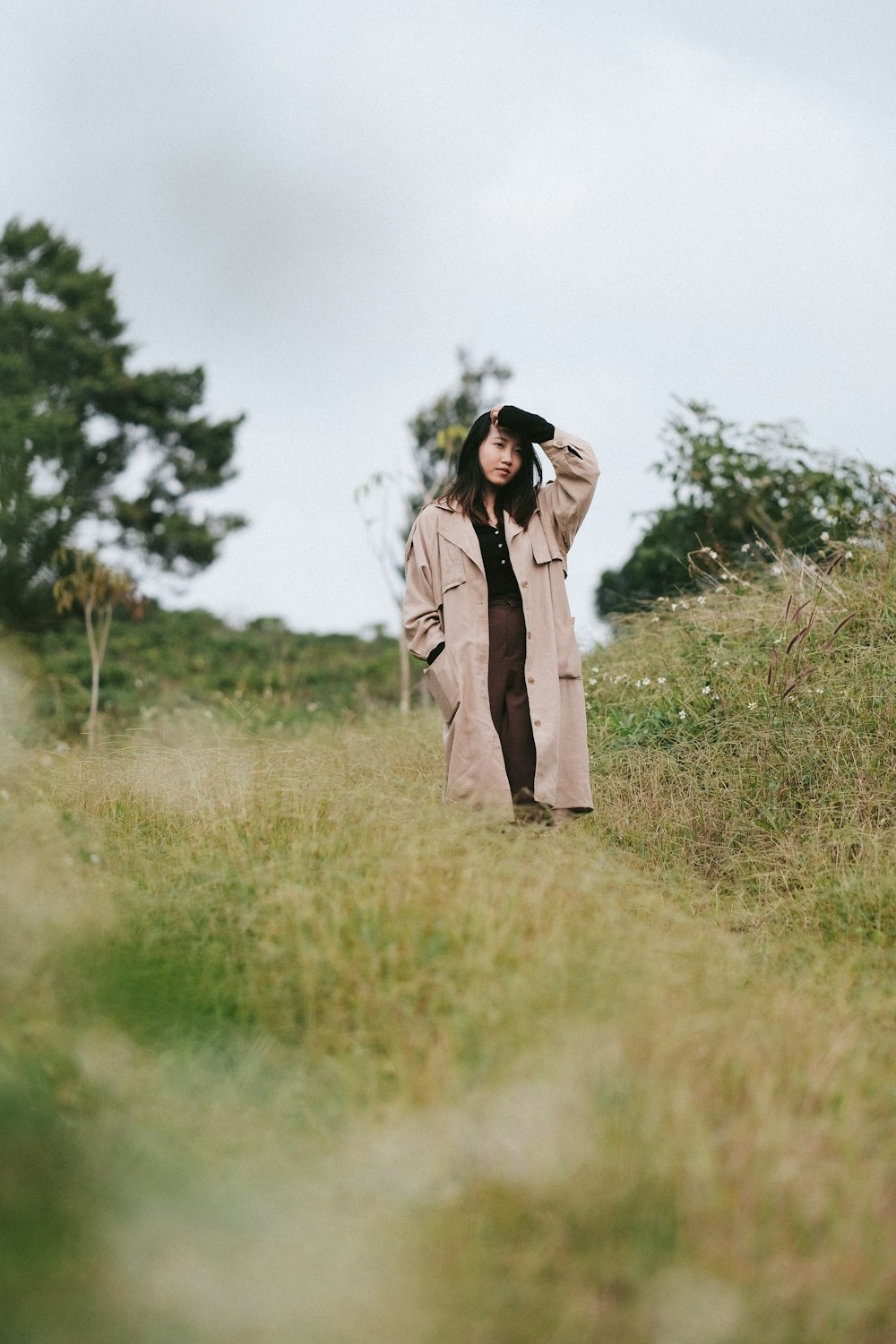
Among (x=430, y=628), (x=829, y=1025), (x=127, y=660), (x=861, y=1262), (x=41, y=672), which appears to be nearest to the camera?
(x=861, y=1262)

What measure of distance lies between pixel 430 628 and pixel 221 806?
1.03 metres

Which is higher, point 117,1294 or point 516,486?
point 516,486

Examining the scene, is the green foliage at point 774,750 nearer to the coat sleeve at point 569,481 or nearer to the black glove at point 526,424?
the coat sleeve at point 569,481

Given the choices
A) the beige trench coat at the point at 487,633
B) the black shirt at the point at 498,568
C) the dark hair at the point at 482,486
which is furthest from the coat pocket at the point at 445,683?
the dark hair at the point at 482,486

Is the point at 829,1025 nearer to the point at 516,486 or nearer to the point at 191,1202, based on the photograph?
the point at 191,1202

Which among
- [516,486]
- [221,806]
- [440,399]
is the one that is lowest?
[221,806]

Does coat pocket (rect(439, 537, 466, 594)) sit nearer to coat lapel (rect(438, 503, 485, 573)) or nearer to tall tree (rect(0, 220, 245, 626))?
coat lapel (rect(438, 503, 485, 573))

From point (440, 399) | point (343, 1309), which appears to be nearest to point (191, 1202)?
point (343, 1309)

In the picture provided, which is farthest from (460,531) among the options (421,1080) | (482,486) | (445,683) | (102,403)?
(102,403)

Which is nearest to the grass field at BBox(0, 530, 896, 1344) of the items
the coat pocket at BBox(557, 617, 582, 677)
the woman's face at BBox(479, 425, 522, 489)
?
the coat pocket at BBox(557, 617, 582, 677)

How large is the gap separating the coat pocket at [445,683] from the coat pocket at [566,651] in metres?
0.39

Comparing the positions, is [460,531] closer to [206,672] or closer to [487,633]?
[487,633]

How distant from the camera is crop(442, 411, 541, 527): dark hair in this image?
4.08 metres

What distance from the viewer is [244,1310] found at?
1.81 meters
